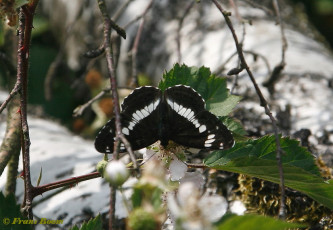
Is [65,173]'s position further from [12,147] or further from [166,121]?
[166,121]

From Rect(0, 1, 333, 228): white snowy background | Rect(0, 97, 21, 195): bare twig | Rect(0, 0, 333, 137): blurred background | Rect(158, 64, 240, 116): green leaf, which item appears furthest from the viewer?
Rect(0, 0, 333, 137): blurred background

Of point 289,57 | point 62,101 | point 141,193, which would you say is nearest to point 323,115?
point 289,57

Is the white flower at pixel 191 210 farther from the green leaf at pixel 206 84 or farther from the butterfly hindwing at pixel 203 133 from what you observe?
the green leaf at pixel 206 84

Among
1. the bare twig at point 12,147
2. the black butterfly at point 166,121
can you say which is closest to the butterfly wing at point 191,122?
the black butterfly at point 166,121

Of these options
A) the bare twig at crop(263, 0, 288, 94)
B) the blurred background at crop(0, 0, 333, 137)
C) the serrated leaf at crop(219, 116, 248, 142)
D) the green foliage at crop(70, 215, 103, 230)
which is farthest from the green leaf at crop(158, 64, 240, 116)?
the blurred background at crop(0, 0, 333, 137)

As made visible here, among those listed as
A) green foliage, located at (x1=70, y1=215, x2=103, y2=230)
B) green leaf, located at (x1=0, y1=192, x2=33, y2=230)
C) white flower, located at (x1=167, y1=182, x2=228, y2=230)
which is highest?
white flower, located at (x1=167, y1=182, x2=228, y2=230)

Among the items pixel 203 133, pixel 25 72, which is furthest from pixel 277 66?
pixel 25 72

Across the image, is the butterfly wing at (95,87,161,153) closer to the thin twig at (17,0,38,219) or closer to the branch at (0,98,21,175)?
the thin twig at (17,0,38,219)
